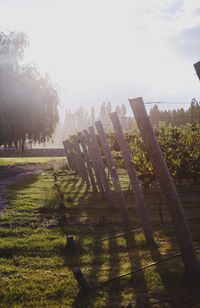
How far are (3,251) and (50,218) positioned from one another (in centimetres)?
241

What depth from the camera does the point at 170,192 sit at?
11.6 feet

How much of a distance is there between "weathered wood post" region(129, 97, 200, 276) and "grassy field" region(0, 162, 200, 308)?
28cm

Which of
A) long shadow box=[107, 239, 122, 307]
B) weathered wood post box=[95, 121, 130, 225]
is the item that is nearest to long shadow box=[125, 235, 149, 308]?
long shadow box=[107, 239, 122, 307]

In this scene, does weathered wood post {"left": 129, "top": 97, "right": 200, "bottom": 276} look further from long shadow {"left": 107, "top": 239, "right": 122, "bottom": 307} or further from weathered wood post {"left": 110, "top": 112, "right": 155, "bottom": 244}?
weathered wood post {"left": 110, "top": 112, "right": 155, "bottom": 244}

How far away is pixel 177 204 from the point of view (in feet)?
11.5

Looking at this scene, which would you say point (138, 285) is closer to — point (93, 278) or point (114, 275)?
point (114, 275)

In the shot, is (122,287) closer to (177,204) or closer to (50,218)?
(177,204)

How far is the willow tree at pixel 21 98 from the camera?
19453mm

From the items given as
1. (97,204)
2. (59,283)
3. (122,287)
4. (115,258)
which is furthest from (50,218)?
(122,287)

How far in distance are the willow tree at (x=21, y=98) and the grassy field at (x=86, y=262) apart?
13258mm

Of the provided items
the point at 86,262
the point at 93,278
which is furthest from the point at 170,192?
the point at 86,262

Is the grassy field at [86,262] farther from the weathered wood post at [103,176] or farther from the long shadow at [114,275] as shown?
the weathered wood post at [103,176]

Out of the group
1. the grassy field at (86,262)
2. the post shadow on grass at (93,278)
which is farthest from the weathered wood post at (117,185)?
the post shadow on grass at (93,278)

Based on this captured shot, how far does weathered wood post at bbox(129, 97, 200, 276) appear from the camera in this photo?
11.2ft
